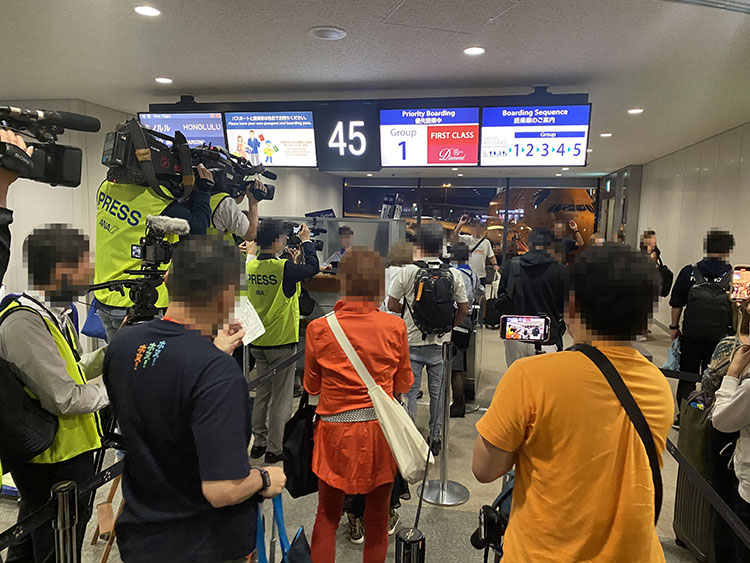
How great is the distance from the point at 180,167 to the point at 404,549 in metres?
1.88

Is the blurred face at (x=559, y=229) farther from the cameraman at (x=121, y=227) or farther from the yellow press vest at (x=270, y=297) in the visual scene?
the cameraman at (x=121, y=227)

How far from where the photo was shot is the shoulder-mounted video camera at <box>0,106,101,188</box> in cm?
138

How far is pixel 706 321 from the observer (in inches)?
158

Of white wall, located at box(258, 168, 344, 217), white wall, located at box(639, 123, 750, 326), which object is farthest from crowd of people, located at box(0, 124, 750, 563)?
white wall, located at box(258, 168, 344, 217)

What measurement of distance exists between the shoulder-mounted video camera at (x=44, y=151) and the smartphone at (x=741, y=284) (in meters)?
2.47

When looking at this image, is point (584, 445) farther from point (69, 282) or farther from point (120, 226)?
point (120, 226)

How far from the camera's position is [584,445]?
1.16 metres

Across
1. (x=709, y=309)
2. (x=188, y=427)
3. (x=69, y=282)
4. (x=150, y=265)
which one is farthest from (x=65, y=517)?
(x=709, y=309)

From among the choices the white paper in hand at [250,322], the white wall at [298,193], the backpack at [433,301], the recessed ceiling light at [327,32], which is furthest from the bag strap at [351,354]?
the white wall at [298,193]

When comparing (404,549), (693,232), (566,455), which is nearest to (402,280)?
(404,549)

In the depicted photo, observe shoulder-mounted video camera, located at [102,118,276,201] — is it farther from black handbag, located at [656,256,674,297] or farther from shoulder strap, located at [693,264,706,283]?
shoulder strap, located at [693,264,706,283]

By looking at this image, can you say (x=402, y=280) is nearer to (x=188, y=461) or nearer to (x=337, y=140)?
(x=337, y=140)

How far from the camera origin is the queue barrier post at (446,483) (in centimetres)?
312

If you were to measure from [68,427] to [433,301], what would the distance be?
2.21 metres
